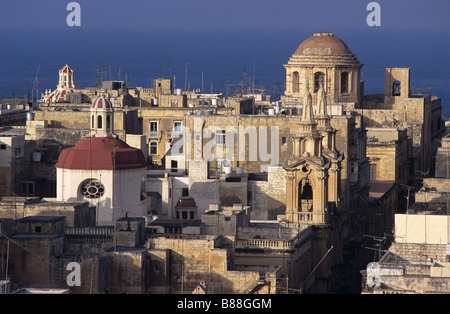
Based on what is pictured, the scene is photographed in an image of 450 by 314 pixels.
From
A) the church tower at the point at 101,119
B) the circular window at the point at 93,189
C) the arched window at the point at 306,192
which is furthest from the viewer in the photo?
the church tower at the point at 101,119

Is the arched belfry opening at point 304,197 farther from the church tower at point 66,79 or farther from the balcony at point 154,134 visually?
the church tower at point 66,79

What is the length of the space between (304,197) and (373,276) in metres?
16.0

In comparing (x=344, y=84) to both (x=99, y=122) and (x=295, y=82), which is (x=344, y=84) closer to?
(x=295, y=82)

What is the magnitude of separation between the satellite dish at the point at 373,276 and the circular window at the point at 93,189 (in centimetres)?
1646

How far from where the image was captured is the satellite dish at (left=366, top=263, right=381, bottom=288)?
5031 centimetres

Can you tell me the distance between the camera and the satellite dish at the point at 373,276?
50.3 metres

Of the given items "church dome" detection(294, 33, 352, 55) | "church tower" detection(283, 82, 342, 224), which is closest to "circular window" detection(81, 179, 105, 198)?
"church tower" detection(283, 82, 342, 224)

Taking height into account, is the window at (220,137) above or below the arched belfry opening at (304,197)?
above

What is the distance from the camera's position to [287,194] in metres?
66.1

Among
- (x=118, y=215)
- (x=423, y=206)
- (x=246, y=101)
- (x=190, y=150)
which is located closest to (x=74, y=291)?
(x=118, y=215)

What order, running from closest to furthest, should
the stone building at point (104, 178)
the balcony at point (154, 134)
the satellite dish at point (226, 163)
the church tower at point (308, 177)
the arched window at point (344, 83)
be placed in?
the stone building at point (104, 178), the church tower at point (308, 177), the satellite dish at point (226, 163), the balcony at point (154, 134), the arched window at point (344, 83)

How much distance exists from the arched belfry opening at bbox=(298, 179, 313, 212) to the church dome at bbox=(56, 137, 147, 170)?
641cm

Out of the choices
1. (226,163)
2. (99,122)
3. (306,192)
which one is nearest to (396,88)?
(226,163)

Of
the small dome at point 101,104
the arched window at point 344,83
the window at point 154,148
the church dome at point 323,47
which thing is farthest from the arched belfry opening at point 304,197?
the arched window at point 344,83
